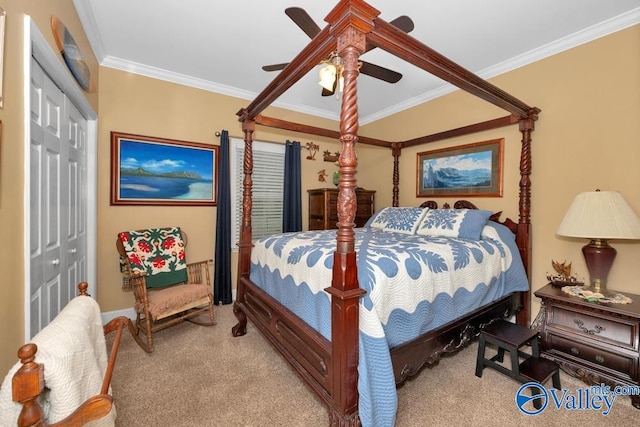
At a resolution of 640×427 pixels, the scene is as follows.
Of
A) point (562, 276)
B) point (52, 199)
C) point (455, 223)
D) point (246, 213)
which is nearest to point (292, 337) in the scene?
point (246, 213)

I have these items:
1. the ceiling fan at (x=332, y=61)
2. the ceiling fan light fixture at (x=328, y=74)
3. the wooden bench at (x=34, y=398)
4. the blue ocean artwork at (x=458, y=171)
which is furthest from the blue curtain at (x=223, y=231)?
the wooden bench at (x=34, y=398)

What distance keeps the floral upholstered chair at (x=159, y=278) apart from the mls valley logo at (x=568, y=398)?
2.65 metres

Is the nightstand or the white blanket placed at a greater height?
the white blanket

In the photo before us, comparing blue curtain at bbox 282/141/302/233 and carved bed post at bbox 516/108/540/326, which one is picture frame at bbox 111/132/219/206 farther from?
carved bed post at bbox 516/108/540/326

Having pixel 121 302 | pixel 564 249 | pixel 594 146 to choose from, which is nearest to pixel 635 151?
pixel 594 146

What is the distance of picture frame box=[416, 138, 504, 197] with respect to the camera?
301 cm

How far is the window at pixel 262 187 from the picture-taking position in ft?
12.1

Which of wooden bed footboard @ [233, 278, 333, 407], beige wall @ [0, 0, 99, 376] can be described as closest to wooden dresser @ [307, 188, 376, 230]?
wooden bed footboard @ [233, 278, 333, 407]

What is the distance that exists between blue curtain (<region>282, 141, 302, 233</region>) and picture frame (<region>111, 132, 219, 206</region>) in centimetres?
96

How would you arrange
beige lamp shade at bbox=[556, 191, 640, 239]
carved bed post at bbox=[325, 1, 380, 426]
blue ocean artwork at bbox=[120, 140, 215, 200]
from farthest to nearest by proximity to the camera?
blue ocean artwork at bbox=[120, 140, 215, 200], beige lamp shade at bbox=[556, 191, 640, 239], carved bed post at bbox=[325, 1, 380, 426]

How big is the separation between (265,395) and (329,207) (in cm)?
251

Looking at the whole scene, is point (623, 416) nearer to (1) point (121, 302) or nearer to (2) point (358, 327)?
(2) point (358, 327)

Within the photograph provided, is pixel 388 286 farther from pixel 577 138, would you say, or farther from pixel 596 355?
pixel 577 138

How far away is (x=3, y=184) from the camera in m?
1.15
